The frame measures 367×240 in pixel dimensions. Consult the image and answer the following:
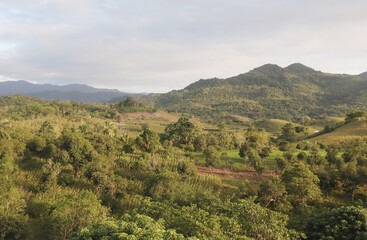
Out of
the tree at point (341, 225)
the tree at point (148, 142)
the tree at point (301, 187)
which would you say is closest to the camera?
the tree at point (341, 225)

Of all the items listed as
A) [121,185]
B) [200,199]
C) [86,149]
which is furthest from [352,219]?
[86,149]

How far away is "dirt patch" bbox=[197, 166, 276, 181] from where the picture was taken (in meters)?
31.0

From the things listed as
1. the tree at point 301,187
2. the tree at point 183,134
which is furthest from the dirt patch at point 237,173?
the tree at point 183,134

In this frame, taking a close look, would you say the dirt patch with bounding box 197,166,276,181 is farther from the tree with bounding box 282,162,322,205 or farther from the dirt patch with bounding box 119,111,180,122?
the dirt patch with bounding box 119,111,180,122

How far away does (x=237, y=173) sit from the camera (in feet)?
107

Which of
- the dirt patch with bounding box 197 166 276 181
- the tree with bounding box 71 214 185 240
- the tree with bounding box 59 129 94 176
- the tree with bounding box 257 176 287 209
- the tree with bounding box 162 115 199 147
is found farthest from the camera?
the tree with bounding box 162 115 199 147

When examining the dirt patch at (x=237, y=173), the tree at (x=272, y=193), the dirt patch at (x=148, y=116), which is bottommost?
the dirt patch at (x=237, y=173)

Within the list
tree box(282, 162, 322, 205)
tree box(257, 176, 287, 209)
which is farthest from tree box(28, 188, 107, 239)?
tree box(282, 162, 322, 205)

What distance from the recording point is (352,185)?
23688mm

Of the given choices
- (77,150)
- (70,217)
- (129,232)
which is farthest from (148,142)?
(129,232)

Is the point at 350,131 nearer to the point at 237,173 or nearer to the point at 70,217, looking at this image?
the point at 237,173

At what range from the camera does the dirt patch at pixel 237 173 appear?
31031mm

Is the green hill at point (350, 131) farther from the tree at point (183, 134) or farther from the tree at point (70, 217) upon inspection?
the tree at point (70, 217)

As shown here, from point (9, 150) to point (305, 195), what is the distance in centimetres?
3918
